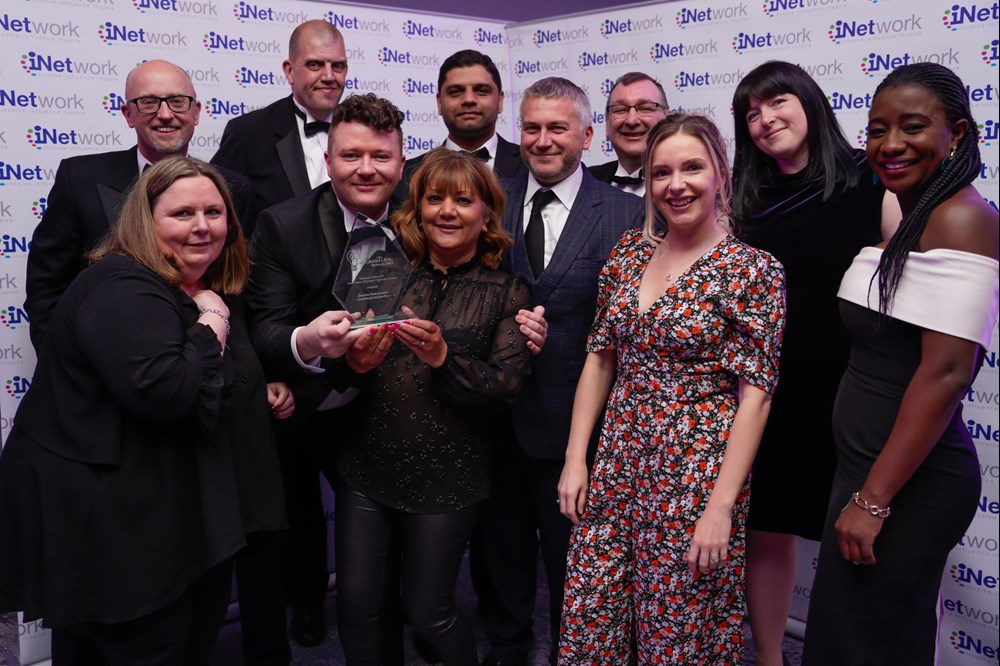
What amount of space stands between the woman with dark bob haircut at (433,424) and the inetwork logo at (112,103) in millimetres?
1982

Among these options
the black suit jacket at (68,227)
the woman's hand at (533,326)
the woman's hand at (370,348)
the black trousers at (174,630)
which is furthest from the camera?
the black suit jacket at (68,227)

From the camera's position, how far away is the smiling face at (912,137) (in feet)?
6.35

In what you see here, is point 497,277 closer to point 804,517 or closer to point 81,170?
point 804,517

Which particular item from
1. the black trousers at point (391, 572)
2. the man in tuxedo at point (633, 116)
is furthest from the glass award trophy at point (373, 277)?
the man in tuxedo at point (633, 116)

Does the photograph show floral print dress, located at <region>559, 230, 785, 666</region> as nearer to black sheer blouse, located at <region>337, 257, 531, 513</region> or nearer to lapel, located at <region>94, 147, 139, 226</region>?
black sheer blouse, located at <region>337, 257, 531, 513</region>

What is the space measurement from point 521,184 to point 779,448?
131cm

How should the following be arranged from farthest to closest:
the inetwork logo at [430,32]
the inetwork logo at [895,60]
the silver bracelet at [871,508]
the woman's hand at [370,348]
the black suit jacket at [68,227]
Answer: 1. the inetwork logo at [430,32]
2. the inetwork logo at [895,60]
3. the black suit jacket at [68,227]
4. the woman's hand at [370,348]
5. the silver bracelet at [871,508]

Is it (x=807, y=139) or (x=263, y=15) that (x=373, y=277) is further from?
(x=263, y=15)

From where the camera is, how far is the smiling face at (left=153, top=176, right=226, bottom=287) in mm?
2262

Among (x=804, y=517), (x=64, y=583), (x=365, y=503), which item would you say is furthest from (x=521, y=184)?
(x=64, y=583)

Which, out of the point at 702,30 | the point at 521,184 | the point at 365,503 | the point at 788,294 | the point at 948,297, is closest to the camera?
the point at 948,297

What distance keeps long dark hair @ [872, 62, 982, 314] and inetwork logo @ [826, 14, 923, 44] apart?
1.64 m

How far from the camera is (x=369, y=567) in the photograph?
2.51 meters

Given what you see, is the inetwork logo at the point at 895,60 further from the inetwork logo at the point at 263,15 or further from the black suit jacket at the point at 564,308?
the inetwork logo at the point at 263,15
